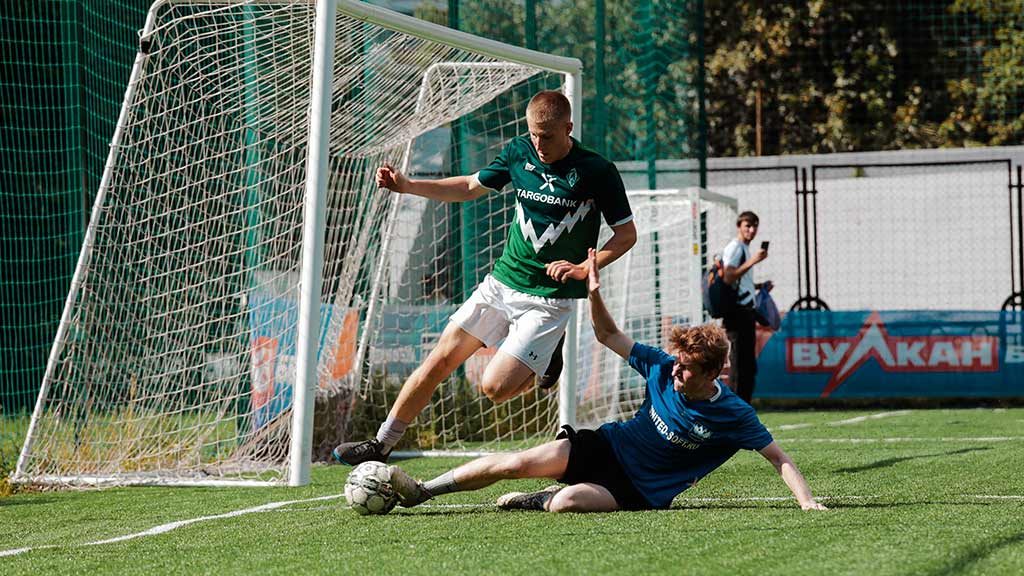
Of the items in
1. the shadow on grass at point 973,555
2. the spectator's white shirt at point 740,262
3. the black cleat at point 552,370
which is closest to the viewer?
the shadow on grass at point 973,555

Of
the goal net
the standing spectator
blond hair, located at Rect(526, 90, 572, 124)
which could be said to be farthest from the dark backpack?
blond hair, located at Rect(526, 90, 572, 124)

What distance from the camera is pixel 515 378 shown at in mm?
6684

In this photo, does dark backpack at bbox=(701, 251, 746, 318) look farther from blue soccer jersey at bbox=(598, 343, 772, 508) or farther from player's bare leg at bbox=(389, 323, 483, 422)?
blue soccer jersey at bbox=(598, 343, 772, 508)

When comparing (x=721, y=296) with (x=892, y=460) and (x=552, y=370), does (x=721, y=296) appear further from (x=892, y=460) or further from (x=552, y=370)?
(x=552, y=370)

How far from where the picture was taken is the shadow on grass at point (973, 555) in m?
4.33

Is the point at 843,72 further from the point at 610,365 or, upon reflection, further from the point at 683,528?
the point at 683,528

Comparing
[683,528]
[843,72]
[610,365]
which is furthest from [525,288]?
[843,72]

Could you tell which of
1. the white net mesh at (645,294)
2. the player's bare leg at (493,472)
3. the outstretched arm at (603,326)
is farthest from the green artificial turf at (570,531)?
the white net mesh at (645,294)

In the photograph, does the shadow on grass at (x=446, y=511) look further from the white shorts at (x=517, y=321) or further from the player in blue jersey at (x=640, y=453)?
the white shorts at (x=517, y=321)

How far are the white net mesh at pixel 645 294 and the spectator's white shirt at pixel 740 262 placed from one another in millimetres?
1445

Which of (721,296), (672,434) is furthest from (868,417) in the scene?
(672,434)

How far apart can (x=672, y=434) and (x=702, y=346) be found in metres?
0.48

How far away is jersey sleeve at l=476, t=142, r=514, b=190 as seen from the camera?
6.90 m

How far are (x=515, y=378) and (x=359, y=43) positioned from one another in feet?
9.90
